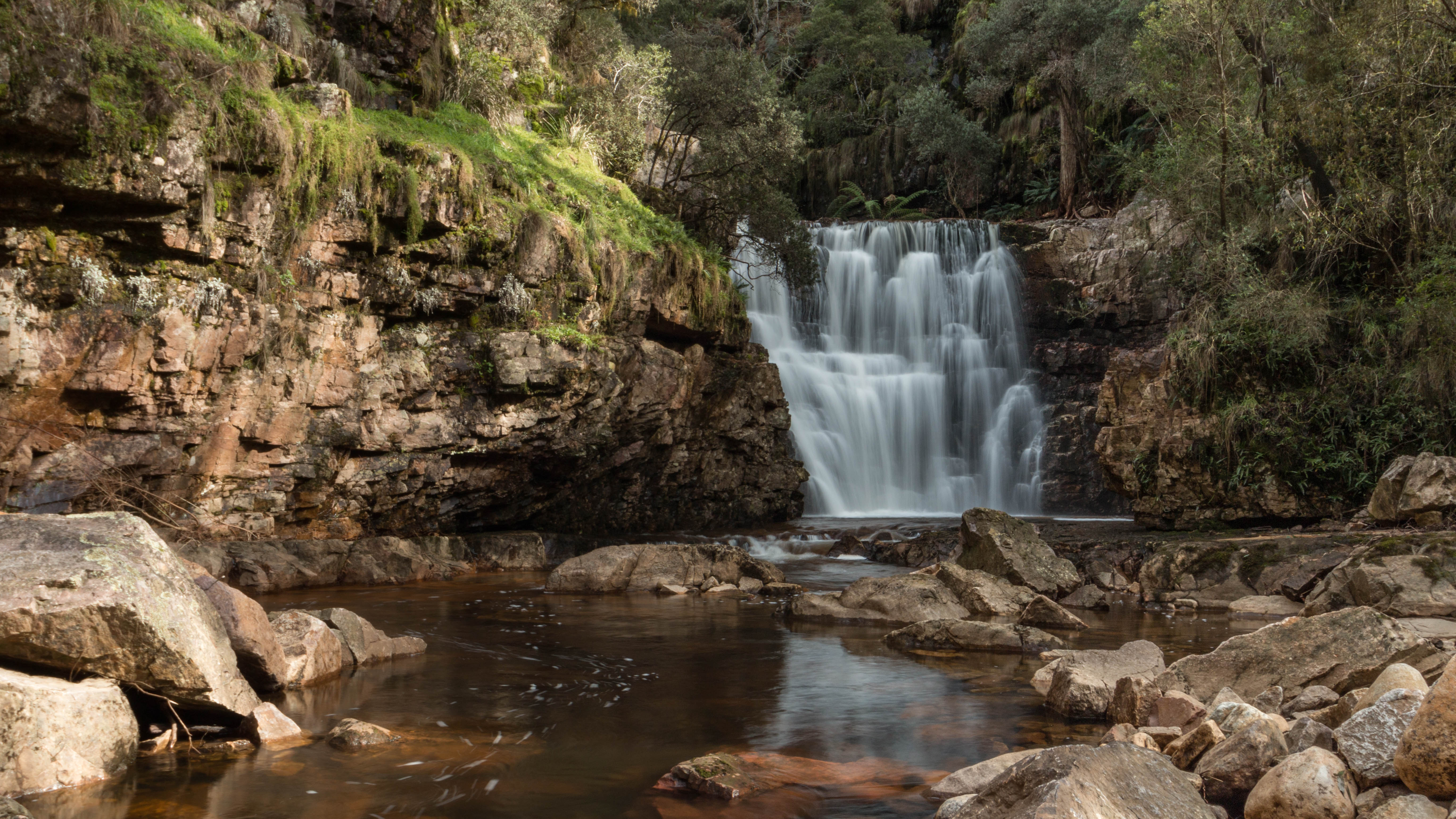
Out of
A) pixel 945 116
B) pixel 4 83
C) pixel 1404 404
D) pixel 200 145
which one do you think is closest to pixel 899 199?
pixel 945 116

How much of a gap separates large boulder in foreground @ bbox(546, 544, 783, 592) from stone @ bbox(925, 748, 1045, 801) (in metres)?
7.90

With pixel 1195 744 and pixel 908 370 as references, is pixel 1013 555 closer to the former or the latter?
pixel 1195 744

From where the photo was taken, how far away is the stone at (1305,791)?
155 inches

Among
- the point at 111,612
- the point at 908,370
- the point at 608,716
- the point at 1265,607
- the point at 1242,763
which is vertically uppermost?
the point at 908,370

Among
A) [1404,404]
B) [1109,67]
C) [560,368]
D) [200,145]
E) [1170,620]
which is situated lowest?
[1170,620]

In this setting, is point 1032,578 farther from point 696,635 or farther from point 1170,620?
point 696,635

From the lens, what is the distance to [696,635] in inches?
384

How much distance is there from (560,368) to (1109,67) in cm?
2070

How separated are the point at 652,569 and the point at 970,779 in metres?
8.58

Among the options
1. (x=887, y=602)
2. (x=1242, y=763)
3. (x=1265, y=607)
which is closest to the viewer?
(x=1242, y=763)

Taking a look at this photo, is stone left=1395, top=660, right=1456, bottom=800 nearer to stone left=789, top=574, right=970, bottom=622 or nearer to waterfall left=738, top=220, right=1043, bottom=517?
stone left=789, top=574, right=970, bottom=622

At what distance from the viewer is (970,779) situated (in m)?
5.00

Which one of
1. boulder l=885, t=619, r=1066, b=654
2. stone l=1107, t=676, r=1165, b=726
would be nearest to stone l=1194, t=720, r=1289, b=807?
stone l=1107, t=676, r=1165, b=726

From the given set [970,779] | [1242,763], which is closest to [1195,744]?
[1242,763]
